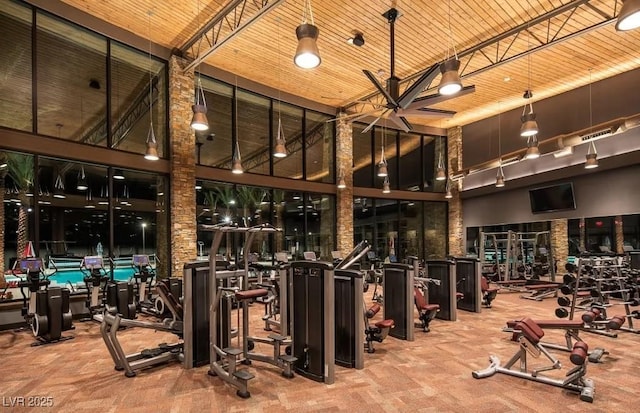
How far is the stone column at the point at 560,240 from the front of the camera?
1098 cm

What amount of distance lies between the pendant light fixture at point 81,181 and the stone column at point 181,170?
158 cm

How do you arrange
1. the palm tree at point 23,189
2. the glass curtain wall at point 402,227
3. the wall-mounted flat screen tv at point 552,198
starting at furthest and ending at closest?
the glass curtain wall at point 402,227, the wall-mounted flat screen tv at point 552,198, the palm tree at point 23,189

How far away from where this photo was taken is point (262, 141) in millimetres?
10523

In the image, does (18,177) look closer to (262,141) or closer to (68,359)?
(68,359)

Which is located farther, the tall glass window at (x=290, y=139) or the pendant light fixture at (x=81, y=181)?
the tall glass window at (x=290, y=139)

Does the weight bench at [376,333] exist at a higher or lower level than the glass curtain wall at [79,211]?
lower

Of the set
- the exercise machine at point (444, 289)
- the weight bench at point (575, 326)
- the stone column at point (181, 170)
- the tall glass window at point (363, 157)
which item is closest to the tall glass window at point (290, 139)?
the tall glass window at point (363, 157)

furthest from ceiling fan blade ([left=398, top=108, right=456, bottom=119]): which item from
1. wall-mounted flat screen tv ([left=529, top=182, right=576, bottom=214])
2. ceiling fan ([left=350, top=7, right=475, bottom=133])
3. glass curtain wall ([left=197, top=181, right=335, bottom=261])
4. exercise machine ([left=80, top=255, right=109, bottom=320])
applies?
wall-mounted flat screen tv ([left=529, top=182, right=576, bottom=214])

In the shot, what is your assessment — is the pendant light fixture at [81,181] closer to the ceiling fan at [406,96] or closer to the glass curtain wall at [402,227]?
the ceiling fan at [406,96]

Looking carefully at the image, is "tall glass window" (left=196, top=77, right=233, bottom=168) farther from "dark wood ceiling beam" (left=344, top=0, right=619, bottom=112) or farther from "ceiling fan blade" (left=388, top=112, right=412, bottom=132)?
"dark wood ceiling beam" (left=344, top=0, right=619, bottom=112)

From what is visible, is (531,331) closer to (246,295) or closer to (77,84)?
(246,295)

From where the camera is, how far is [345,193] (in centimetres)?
1183

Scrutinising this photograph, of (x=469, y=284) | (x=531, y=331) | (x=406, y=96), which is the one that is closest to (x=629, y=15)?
(x=531, y=331)

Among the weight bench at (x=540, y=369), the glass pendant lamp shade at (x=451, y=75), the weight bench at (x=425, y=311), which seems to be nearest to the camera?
the weight bench at (x=540, y=369)
